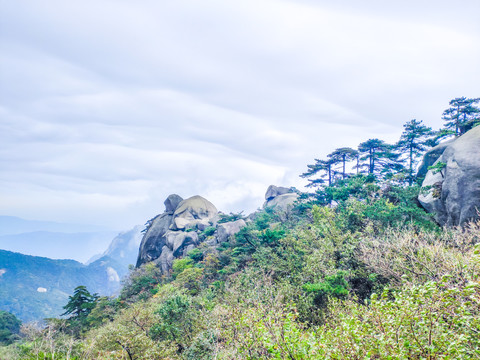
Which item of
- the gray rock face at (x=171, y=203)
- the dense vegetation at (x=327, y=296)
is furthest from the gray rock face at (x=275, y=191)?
the gray rock face at (x=171, y=203)

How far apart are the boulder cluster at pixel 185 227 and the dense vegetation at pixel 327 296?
6.17 meters

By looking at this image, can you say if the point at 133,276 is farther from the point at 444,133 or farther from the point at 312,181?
the point at 444,133

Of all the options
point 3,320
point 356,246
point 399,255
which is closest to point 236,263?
point 356,246

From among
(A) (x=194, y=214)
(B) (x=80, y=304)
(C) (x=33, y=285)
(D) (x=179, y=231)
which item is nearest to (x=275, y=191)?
(A) (x=194, y=214)

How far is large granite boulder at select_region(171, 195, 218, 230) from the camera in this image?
59281 millimetres

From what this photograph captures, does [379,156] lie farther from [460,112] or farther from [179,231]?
[179,231]

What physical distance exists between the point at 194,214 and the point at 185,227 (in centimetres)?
670

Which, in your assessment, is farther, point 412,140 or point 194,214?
point 194,214

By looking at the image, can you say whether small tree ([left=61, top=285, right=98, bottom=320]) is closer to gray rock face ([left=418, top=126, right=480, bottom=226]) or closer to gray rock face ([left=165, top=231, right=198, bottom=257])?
gray rock face ([left=165, top=231, right=198, bottom=257])

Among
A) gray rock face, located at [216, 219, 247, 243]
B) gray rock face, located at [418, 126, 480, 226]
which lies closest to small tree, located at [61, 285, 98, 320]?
gray rock face, located at [216, 219, 247, 243]

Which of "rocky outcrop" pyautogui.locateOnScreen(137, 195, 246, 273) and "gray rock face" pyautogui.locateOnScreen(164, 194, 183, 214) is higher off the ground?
"gray rock face" pyautogui.locateOnScreen(164, 194, 183, 214)

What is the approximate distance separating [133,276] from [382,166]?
46440 mm

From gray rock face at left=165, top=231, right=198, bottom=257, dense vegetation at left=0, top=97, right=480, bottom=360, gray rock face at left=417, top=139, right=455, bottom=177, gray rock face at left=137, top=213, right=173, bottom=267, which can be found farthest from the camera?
gray rock face at left=137, top=213, right=173, bottom=267

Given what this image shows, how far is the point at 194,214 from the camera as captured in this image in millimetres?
65000
